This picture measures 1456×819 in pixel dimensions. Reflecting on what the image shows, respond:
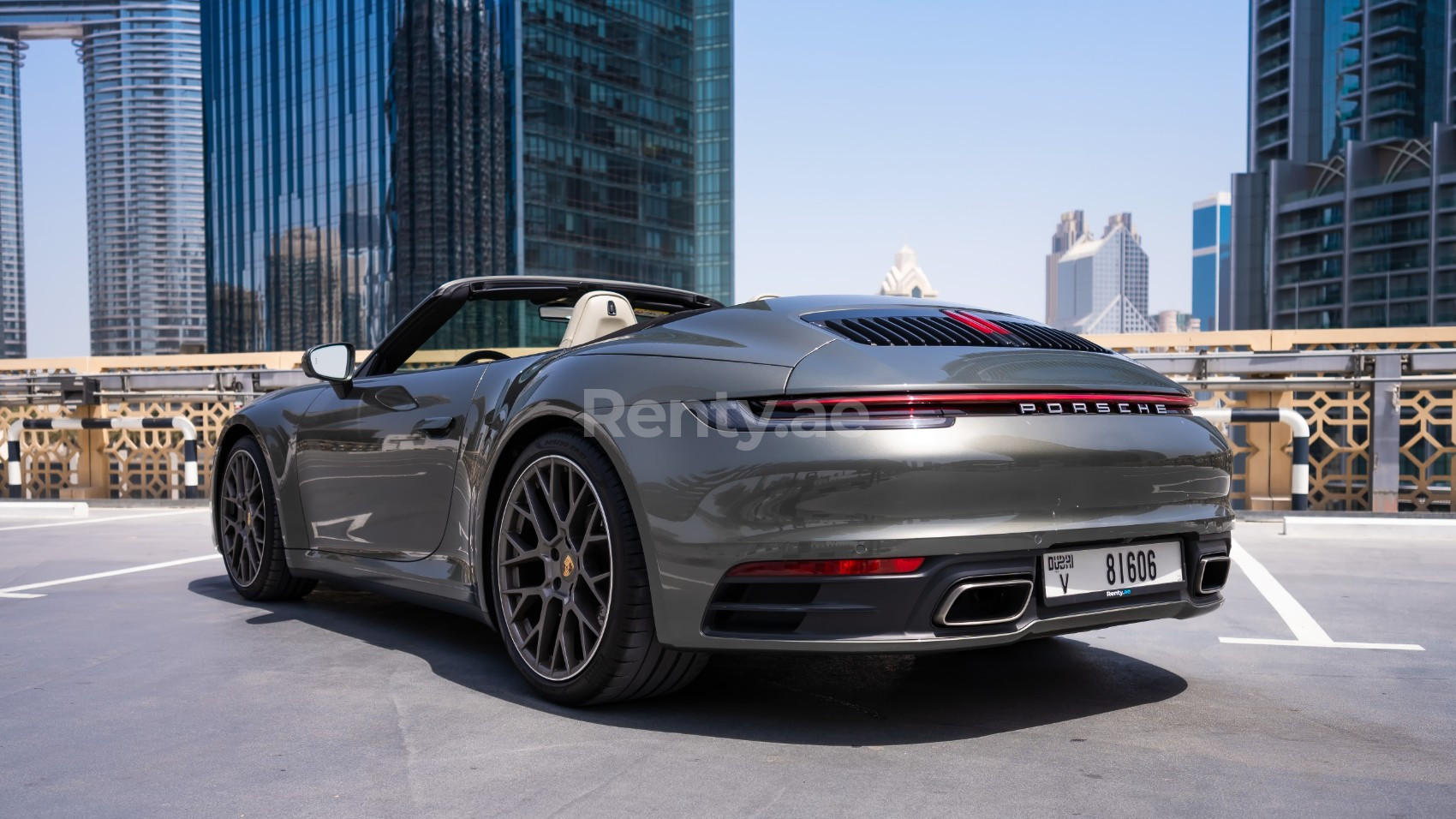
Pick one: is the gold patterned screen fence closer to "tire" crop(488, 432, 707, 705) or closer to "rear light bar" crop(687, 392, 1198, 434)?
"tire" crop(488, 432, 707, 705)

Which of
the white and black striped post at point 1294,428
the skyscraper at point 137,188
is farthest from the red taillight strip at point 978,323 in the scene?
the skyscraper at point 137,188

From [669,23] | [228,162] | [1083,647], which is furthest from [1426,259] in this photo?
[1083,647]

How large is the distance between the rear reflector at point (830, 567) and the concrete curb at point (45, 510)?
9.32 metres

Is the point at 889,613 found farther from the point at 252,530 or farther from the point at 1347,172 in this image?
the point at 1347,172

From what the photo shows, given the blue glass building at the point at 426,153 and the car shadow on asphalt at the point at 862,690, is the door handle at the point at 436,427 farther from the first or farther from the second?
the blue glass building at the point at 426,153

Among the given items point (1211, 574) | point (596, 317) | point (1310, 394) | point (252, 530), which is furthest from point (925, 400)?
point (1310, 394)

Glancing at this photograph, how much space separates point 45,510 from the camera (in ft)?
35.0

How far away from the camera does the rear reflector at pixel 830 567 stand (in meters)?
2.78

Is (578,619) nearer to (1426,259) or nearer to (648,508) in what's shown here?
(648,508)

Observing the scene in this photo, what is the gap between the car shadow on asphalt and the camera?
315 cm

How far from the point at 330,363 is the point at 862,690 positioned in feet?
7.96

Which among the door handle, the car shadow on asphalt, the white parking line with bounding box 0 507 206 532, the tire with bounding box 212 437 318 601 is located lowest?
the white parking line with bounding box 0 507 206 532

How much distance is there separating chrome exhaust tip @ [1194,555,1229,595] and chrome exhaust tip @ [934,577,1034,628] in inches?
26.2

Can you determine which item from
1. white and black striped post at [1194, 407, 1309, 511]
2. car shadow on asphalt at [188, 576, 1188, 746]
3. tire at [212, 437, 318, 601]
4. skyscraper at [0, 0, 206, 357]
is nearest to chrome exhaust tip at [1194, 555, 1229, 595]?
car shadow on asphalt at [188, 576, 1188, 746]
